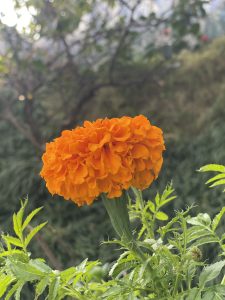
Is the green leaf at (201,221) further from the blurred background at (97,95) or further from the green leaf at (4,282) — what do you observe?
the blurred background at (97,95)

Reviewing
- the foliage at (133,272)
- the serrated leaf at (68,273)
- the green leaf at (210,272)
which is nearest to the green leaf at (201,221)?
the foliage at (133,272)

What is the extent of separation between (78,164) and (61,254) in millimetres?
1724

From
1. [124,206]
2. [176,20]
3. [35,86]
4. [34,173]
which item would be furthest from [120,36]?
[124,206]

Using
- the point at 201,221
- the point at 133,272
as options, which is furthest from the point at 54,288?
the point at 201,221

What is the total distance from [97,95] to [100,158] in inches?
109

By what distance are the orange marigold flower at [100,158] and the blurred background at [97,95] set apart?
60.7 inches

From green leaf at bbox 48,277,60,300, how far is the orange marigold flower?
0.13 meters

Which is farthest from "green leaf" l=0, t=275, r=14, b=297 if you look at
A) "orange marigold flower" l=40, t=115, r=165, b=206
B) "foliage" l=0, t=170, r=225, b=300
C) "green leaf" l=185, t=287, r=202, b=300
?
"green leaf" l=185, t=287, r=202, b=300

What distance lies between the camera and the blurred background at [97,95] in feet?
8.65

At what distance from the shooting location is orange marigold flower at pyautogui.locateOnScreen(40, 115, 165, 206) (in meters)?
0.76

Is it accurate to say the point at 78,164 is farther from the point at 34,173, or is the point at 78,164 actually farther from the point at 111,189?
the point at 34,173

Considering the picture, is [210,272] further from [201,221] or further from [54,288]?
[54,288]

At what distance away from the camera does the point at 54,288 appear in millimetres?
725

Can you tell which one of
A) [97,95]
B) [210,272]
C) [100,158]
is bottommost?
[97,95]
